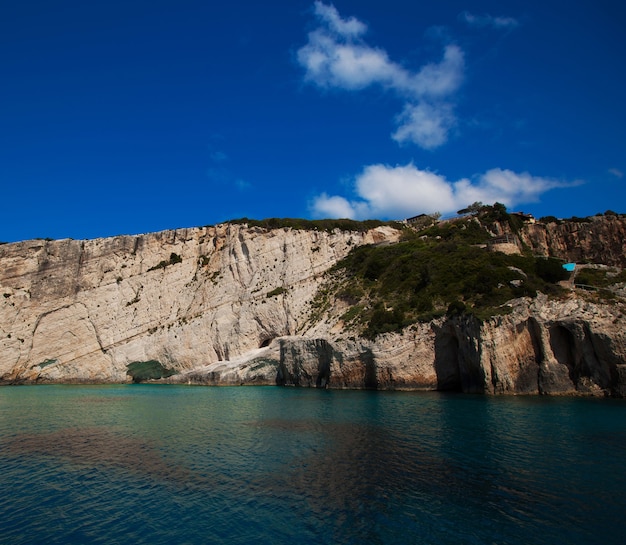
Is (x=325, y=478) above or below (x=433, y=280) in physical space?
below

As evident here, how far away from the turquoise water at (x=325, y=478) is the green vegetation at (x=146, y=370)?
33.5m

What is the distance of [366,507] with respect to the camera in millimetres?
11031

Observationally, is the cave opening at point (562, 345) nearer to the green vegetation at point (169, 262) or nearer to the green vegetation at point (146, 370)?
the green vegetation at point (146, 370)

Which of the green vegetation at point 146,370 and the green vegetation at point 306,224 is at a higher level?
the green vegetation at point 306,224

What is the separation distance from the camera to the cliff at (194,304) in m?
48.3

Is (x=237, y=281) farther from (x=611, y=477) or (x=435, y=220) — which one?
(x=611, y=477)

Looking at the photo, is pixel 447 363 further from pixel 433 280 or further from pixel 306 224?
pixel 306 224

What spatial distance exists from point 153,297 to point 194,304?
606 centimetres

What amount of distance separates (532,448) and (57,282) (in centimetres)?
6191

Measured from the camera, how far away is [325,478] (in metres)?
13.2

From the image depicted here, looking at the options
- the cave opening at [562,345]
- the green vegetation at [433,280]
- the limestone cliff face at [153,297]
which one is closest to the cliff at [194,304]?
the limestone cliff face at [153,297]

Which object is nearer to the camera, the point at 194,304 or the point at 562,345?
the point at 562,345

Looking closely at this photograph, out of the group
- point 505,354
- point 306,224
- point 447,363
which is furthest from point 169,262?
point 505,354

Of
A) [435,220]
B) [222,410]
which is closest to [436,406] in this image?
[222,410]
